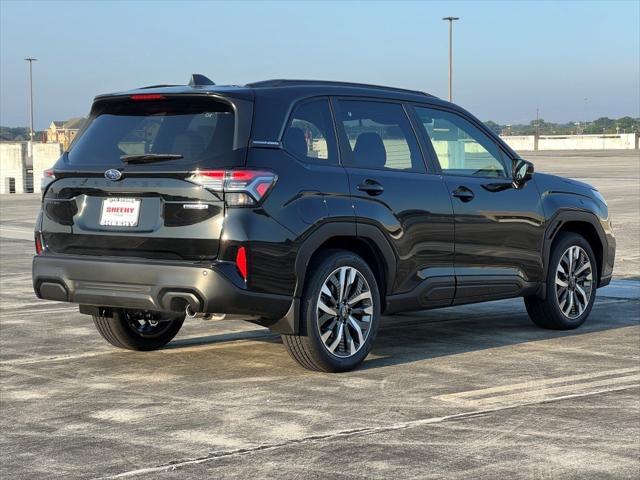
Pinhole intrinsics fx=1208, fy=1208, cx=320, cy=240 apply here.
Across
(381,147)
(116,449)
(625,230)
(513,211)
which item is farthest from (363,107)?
(625,230)

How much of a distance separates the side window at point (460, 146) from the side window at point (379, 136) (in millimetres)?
224

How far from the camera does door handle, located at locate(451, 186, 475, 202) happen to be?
8.46 metres

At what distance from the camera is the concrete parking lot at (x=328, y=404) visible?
5.46 metres

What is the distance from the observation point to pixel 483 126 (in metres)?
8.98

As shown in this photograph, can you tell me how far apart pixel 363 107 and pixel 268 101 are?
0.92 m

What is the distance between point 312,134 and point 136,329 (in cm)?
204

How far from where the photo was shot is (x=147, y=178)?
23.6ft

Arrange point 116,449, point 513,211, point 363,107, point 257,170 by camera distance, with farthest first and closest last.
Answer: point 513,211
point 363,107
point 257,170
point 116,449

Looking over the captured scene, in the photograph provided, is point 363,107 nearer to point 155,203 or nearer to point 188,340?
point 155,203

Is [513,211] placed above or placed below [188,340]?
above

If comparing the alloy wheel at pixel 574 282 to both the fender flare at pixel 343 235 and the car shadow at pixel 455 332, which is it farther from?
the fender flare at pixel 343 235

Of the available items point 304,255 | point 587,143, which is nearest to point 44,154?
point 587,143

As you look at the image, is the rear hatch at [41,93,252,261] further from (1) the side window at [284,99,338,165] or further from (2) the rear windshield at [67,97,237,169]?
(1) the side window at [284,99,338,165]

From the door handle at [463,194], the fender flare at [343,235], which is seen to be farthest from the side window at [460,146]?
→ the fender flare at [343,235]
